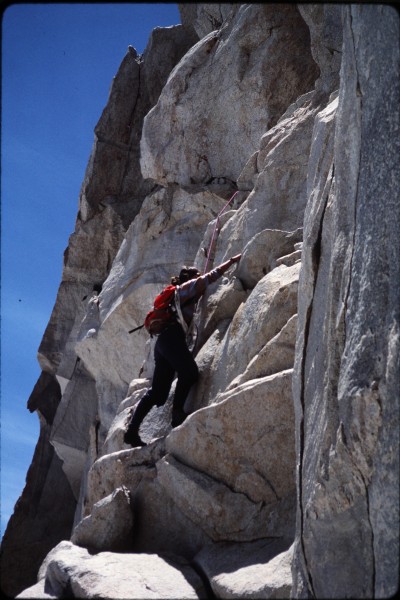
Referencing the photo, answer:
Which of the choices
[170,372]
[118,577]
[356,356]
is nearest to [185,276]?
[170,372]

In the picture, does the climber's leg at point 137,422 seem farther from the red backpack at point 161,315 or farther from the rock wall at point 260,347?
the red backpack at point 161,315

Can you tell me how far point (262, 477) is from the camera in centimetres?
917

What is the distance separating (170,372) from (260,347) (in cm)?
192

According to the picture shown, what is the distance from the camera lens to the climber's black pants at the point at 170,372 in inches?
432

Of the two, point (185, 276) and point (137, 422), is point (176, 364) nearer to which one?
point (137, 422)

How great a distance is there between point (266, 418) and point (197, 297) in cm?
317

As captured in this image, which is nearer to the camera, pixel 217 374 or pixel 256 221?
pixel 217 374

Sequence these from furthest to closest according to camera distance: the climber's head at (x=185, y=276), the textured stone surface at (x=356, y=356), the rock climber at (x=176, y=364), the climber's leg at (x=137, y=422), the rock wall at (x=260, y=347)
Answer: the climber's head at (x=185, y=276) < the climber's leg at (x=137, y=422) < the rock climber at (x=176, y=364) < the rock wall at (x=260, y=347) < the textured stone surface at (x=356, y=356)

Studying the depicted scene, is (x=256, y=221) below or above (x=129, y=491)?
above

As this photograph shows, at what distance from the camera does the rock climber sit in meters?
11.0

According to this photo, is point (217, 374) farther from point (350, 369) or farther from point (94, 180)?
point (94, 180)

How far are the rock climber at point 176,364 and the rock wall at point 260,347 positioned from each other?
211mm

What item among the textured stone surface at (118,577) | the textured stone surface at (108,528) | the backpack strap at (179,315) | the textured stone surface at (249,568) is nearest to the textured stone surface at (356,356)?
the textured stone surface at (249,568)

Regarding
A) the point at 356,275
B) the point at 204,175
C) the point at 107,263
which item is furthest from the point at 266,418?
the point at 107,263
